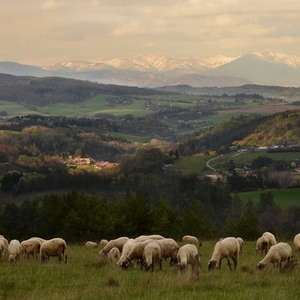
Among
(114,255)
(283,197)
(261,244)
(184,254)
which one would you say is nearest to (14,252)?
(114,255)

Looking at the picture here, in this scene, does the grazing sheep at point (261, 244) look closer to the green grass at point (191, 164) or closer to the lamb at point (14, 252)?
the lamb at point (14, 252)

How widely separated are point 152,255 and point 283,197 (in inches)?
3608

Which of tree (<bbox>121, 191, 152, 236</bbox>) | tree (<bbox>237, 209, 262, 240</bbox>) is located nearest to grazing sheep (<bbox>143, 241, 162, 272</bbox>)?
tree (<bbox>121, 191, 152, 236</bbox>)

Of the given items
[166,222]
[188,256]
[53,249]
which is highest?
[188,256]

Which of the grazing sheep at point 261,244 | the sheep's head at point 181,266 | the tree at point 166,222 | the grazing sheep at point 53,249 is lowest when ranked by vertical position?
the tree at point 166,222

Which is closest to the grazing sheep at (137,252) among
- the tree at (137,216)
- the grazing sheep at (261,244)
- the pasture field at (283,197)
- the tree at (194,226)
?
the grazing sheep at (261,244)

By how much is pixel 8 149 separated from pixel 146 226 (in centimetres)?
14519

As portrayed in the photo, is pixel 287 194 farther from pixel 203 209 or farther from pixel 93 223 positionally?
pixel 93 223

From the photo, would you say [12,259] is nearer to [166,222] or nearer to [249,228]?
[166,222]

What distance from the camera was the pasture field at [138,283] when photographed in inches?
606

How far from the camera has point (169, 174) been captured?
13912 cm

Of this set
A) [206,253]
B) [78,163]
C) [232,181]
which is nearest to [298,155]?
[232,181]

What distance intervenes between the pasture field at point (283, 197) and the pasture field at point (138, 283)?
3235 inches

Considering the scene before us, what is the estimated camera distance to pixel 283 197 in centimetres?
10906
